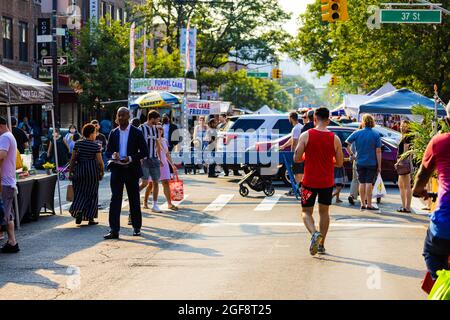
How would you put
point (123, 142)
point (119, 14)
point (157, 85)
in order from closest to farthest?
1. point (123, 142)
2. point (157, 85)
3. point (119, 14)

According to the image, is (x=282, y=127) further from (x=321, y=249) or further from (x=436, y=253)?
(x=436, y=253)

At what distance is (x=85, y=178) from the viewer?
14.8 metres

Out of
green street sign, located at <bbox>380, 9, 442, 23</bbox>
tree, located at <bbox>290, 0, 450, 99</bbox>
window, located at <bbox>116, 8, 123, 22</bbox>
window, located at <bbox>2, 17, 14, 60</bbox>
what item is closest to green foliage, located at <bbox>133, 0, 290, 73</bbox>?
window, located at <bbox>116, 8, 123, 22</bbox>

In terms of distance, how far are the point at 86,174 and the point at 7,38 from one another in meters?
29.9

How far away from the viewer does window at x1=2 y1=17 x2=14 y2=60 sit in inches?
1673

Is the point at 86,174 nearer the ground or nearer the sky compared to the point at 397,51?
nearer the ground

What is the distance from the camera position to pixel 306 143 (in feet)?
36.7

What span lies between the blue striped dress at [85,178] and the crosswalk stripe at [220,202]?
10.7ft

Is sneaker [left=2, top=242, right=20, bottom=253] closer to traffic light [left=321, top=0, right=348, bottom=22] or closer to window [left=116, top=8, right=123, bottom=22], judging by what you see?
traffic light [left=321, top=0, right=348, bottom=22]

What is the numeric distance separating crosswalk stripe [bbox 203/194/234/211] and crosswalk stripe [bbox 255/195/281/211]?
2.49ft

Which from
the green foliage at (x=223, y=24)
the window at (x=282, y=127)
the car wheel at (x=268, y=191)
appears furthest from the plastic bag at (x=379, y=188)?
the green foliage at (x=223, y=24)

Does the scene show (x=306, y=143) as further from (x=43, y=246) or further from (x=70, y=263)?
(x=43, y=246)

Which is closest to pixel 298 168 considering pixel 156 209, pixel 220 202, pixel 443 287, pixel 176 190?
pixel 220 202

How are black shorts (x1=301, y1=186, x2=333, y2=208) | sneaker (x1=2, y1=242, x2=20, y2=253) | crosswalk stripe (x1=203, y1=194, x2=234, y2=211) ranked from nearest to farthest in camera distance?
black shorts (x1=301, y1=186, x2=333, y2=208), sneaker (x1=2, y1=242, x2=20, y2=253), crosswalk stripe (x1=203, y1=194, x2=234, y2=211)
